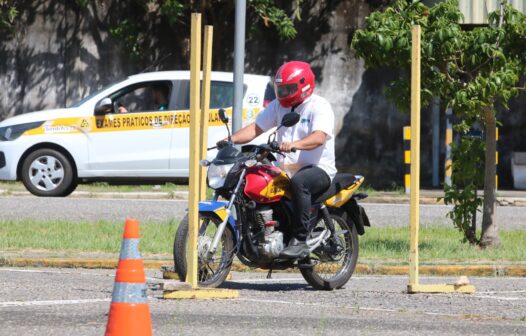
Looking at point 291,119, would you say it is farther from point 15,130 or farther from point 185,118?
point 15,130

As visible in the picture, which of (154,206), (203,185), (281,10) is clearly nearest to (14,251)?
(203,185)

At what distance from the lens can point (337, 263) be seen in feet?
36.9

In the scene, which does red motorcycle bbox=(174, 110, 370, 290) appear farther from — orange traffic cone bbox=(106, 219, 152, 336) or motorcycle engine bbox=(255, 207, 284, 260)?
orange traffic cone bbox=(106, 219, 152, 336)

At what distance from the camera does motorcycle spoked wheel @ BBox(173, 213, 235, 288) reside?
10.1 meters

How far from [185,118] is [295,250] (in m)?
10.4

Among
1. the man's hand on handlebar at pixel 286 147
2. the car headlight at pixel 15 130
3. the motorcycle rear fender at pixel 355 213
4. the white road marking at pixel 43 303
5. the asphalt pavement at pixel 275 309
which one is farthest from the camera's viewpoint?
the car headlight at pixel 15 130

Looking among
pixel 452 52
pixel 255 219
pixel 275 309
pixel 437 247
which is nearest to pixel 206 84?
pixel 255 219

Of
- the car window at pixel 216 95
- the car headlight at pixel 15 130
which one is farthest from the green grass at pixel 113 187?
the car window at pixel 216 95

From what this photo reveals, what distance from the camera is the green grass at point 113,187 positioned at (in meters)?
21.8

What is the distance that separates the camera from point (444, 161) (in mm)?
24875

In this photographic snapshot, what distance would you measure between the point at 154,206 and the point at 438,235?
15.6ft

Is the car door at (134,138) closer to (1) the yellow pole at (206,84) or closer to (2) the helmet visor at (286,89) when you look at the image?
(1) the yellow pole at (206,84)

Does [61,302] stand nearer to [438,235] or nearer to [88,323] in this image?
[88,323]

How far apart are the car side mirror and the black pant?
33.4ft
